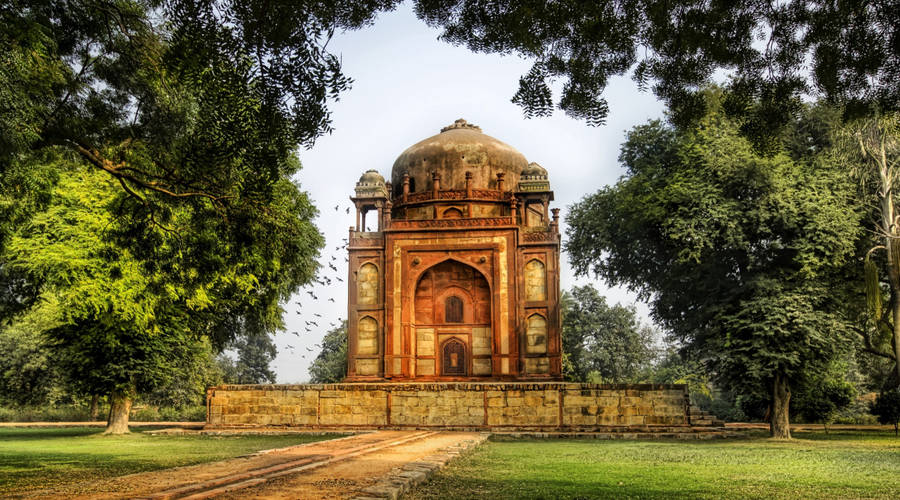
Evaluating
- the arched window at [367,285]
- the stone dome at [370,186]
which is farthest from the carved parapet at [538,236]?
the stone dome at [370,186]

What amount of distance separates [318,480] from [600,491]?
2.74 meters

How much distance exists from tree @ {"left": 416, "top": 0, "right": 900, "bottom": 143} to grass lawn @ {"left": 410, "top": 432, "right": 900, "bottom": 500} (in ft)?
11.9

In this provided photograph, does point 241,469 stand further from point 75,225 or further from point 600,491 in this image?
point 75,225

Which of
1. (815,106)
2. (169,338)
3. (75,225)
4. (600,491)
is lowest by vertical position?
(600,491)

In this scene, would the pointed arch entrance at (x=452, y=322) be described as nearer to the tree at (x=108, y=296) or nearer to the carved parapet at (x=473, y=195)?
the carved parapet at (x=473, y=195)

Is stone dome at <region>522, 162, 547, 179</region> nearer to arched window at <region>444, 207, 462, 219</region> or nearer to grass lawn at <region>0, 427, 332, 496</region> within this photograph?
arched window at <region>444, 207, 462, 219</region>

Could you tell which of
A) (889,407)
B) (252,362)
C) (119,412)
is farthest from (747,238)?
(252,362)

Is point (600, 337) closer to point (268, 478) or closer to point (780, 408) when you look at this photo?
point (780, 408)

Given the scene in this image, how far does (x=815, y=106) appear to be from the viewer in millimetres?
21891

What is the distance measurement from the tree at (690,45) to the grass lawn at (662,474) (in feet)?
11.9

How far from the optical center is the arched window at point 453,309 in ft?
91.9

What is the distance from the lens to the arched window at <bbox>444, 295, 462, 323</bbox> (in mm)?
28016

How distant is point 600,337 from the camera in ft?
154

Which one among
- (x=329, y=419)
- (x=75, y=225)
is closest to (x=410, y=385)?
(x=329, y=419)
